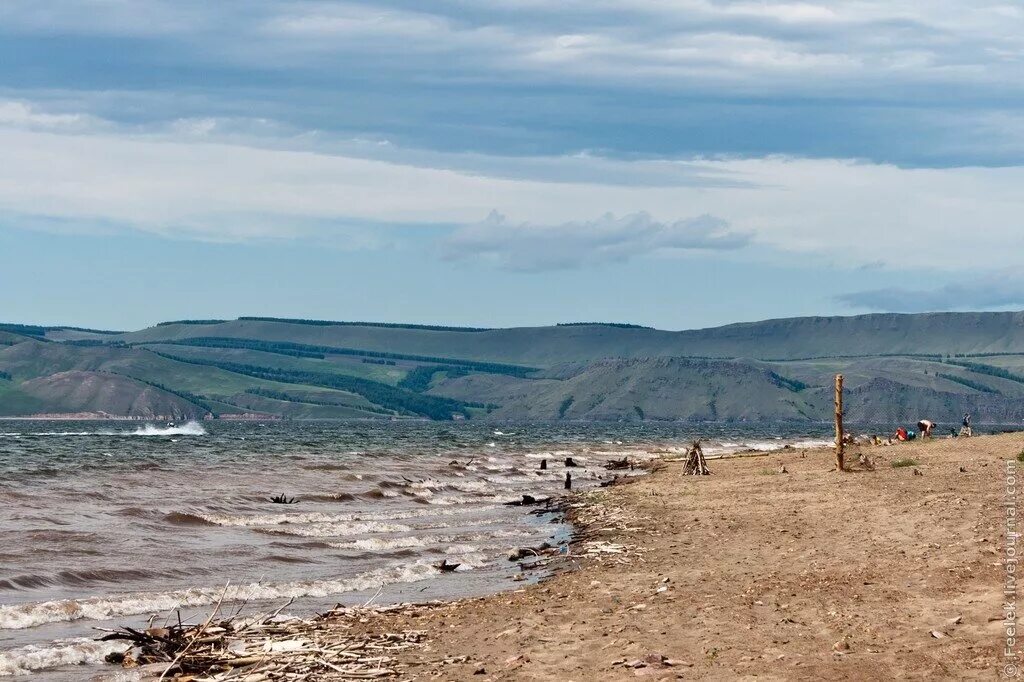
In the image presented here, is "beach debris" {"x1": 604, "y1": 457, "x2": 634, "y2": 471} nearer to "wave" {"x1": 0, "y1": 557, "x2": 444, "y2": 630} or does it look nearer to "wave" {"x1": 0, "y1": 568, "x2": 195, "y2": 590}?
"wave" {"x1": 0, "y1": 557, "x2": 444, "y2": 630}

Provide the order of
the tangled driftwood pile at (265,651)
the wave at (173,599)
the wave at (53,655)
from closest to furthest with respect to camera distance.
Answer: the tangled driftwood pile at (265,651)
the wave at (53,655)
the wave at (173,599)

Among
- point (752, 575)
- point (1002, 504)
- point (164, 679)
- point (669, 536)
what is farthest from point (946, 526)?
point (164, 679)

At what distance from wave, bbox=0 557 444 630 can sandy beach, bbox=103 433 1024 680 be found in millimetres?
4063

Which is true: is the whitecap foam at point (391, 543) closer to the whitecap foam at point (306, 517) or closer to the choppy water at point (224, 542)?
the choppy water at point (224, 542)

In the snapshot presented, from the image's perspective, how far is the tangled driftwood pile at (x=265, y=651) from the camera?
1544 cm

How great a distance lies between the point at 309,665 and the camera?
51.3ft

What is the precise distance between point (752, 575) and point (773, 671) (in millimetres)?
6872

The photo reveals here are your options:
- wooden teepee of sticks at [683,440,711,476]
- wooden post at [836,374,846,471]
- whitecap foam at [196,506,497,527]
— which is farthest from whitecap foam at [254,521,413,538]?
wooden teepee of sticks at [683,440,711,476]

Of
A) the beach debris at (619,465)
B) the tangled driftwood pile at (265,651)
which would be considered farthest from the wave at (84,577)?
the beach debris at (619,465)

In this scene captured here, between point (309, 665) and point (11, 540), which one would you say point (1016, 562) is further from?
point (11, 540)

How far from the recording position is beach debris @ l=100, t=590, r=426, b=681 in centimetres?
1547

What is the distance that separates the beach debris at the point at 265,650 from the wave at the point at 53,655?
27 centimetres

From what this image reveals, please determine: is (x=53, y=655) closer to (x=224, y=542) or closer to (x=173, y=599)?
(x=173, y=599)

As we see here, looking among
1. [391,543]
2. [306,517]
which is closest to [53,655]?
[391,543]
